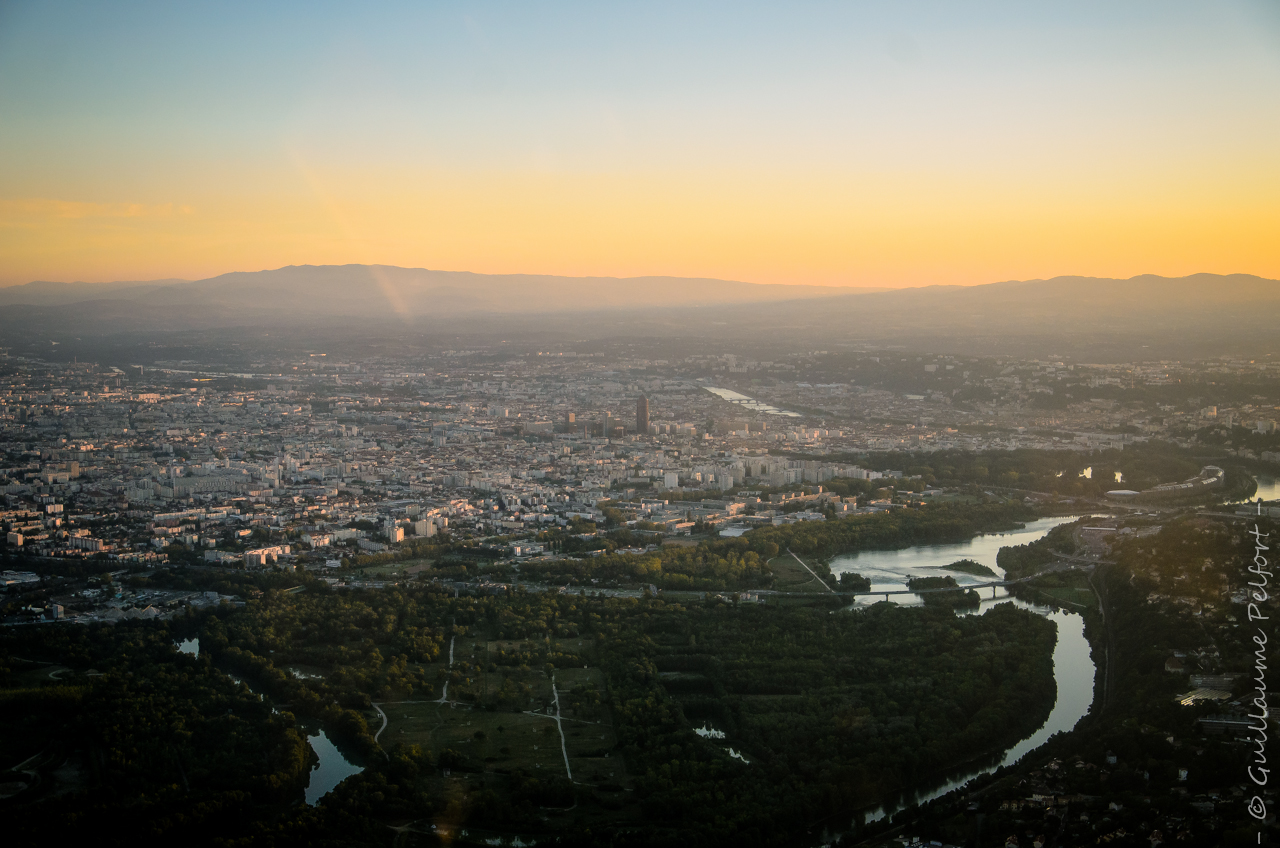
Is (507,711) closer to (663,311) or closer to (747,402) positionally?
(747,402)

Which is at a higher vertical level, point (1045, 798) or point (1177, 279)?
point (1177, 279)

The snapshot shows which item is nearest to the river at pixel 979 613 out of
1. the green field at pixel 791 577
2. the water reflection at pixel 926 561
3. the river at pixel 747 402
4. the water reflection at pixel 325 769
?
the water reflection at pixel 926 561

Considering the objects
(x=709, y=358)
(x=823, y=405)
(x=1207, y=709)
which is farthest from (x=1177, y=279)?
(x=1207, y=709)

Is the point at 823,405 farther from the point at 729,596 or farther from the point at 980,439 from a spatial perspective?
the point at 729,596

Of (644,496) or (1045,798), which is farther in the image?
(644,496)

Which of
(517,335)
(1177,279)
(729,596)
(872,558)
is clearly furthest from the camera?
(1177,279)

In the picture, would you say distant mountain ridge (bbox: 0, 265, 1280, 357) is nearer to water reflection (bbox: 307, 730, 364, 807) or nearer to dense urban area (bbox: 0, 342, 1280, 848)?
dense urban area (bbox: 0, 342, 1280, 848)
